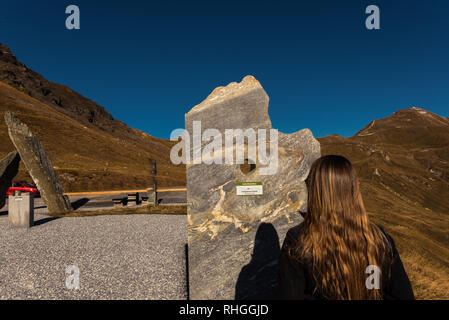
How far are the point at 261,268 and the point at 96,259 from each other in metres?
4.53

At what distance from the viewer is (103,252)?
21.9 ft

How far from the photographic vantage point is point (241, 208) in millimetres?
3969

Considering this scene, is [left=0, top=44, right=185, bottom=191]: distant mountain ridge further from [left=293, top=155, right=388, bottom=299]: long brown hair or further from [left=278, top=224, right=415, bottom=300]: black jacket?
[left=293, top=155, right=388, bottom=299]: long brown hair

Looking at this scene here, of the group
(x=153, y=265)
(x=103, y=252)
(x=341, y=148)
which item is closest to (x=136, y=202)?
(x=103, y=252)

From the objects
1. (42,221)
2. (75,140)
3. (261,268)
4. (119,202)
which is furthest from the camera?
(75,140)

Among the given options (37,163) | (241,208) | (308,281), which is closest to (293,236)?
(308,281)

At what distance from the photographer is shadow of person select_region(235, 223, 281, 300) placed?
12.8 feet

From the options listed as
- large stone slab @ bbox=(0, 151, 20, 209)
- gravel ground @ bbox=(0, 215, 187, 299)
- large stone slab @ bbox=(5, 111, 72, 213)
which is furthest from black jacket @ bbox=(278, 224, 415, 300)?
large stone slab @ bbox=(0, 151, 20, 209)

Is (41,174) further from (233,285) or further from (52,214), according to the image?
(233,285)

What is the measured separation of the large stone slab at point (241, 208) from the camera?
3.92 m

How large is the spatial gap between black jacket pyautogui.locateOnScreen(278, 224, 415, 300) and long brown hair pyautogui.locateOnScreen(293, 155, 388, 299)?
5 centimetres

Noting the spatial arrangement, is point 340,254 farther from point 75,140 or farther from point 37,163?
point 75,140

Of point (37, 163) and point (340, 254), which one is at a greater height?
point (37, 163)

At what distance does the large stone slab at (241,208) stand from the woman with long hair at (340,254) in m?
2.40
